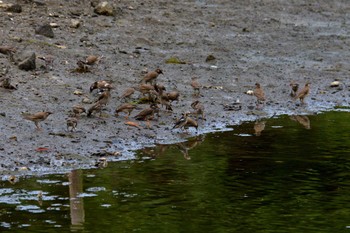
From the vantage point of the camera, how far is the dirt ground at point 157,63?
1383cm

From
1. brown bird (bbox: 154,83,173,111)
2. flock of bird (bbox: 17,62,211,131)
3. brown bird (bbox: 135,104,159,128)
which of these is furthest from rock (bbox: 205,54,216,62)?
brown bird (bbox: 135,104,159,128)

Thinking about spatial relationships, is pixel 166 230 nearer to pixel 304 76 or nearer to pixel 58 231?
pixel 58 231

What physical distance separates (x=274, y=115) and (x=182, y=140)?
289 centimetres

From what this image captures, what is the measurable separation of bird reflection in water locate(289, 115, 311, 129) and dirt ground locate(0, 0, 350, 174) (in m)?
0.42

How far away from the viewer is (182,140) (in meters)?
14.6

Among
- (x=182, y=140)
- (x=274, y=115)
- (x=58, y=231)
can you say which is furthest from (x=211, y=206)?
(x=274, y=115)

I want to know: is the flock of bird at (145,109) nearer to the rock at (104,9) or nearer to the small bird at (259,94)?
the small bird at (259,94)

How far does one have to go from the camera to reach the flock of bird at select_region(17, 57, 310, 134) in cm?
1450

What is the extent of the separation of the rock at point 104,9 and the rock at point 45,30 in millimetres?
2533

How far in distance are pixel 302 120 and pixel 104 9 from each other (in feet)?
21.2

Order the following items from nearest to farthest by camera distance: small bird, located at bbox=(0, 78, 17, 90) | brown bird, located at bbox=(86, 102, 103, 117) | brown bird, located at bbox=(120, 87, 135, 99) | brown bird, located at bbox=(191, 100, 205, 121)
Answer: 1. brown bird, located at bbox=(86, 102, 103, 117)
2. small bird, located at bbox=(0, 78, 17, 90)
3. brown bird, located at bbox=(191, 100, 205, 121)
4. brown bird, located at bbox=(120, 87, 135, 99)

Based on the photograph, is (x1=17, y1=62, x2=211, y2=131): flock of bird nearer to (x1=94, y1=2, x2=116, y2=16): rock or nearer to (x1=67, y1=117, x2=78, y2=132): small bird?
(x1=67, y1=117, x2=78, y2=132): small bird

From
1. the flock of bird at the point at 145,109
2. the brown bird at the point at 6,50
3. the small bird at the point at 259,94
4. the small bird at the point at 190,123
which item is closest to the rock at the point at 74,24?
the brown bird at the point at 6,50

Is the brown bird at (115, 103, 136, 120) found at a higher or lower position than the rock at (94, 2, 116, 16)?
lower
